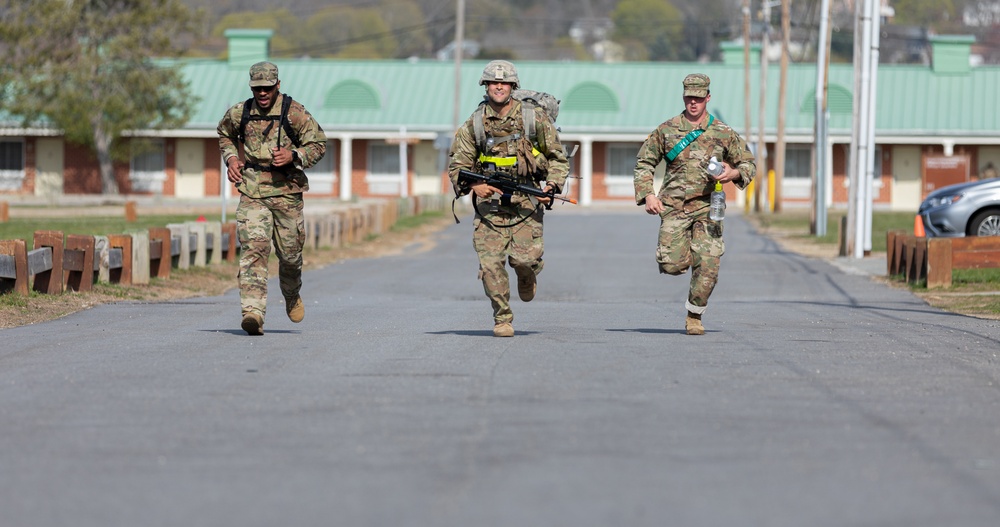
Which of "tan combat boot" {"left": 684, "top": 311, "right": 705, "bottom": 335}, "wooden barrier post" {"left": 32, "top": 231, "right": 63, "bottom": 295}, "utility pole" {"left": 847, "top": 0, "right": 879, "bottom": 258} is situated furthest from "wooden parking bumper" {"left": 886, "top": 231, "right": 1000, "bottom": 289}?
"wooden barrier post" {"left": 32, "top": 231, "right": 63, "bottom": 295}

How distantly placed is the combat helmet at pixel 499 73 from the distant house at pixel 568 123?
1872 inches

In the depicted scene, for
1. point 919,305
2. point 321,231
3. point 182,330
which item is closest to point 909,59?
point 321,231

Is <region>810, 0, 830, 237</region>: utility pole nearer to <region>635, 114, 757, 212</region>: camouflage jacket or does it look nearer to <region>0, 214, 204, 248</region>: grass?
<region>0, 214, 204, 248</region>: grass

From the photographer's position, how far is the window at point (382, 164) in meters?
61.0

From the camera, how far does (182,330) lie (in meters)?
12.4

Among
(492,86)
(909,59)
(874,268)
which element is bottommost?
(874,268)

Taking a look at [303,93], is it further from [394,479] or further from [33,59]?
[394,479]

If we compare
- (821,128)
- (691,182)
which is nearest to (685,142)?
(691,182)

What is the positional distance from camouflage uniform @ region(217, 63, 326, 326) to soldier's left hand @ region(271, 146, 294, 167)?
0.28ft

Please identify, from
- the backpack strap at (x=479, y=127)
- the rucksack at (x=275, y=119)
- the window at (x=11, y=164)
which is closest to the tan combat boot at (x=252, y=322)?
the rucksack at (x=275, y=119)

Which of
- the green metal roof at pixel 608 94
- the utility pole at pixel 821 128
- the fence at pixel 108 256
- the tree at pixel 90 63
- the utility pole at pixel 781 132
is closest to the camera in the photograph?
the fence at pixel 108 256

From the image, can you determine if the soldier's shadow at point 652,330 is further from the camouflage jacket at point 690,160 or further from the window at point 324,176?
the window at point 324,176

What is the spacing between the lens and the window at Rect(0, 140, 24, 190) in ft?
199

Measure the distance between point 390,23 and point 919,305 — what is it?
129m
